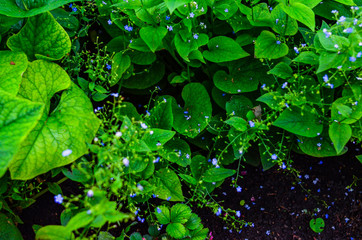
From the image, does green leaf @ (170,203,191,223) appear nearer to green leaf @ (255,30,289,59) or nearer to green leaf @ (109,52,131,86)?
green leaf @ (109,52,131,86)

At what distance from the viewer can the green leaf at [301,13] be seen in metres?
1.74

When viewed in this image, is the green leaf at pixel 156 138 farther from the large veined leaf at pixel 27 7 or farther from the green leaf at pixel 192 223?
the large veined leaf at pixel 27 7

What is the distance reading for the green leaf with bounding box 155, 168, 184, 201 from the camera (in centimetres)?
182

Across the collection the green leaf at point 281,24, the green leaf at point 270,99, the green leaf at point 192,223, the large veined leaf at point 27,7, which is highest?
the large veined leaf at point 27,7

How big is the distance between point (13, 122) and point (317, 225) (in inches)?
69.3

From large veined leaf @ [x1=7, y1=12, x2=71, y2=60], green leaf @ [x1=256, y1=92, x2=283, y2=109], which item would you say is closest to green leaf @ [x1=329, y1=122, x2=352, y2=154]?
green leaf @ [x1=256, y1=92, x2=283, y2=109]

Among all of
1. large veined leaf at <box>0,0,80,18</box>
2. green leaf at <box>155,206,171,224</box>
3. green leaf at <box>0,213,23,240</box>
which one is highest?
large veined leaf at <box>0,0,80,18</box>

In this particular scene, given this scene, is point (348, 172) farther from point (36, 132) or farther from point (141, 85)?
point (36, 132)

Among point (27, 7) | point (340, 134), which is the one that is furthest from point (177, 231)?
point (27, 7)

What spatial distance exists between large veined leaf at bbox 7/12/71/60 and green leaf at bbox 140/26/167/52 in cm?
39

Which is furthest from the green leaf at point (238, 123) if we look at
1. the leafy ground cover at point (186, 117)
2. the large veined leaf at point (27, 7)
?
the large veined leaf at point (27, 7)

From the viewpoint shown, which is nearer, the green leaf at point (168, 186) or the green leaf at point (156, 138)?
the green leaf at point (156, 138)

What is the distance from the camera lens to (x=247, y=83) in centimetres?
209

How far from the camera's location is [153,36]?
1787 millimetres
